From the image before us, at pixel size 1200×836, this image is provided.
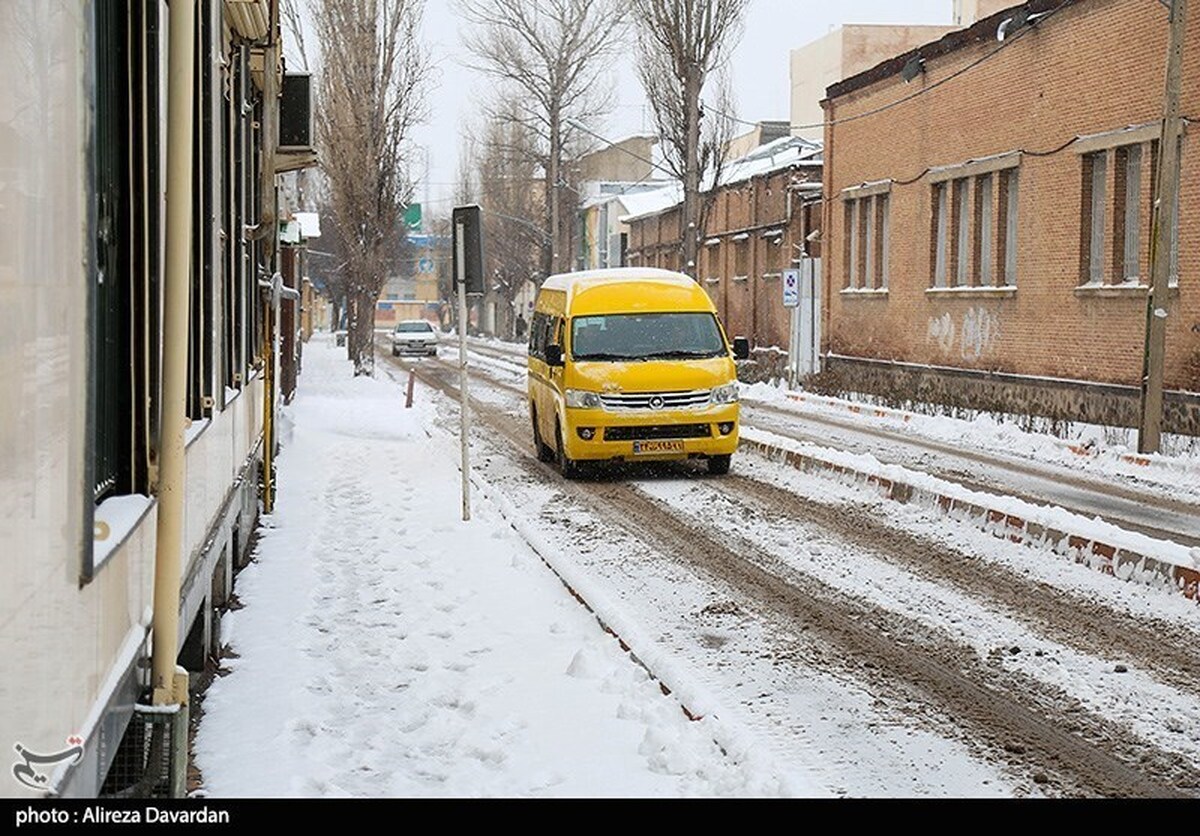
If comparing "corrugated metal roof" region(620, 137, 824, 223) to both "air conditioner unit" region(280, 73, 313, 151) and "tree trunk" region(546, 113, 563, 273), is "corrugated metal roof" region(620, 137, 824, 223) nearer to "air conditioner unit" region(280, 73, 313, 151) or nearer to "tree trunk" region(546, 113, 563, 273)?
"tree trunk" region(546, 113, 563, 273)

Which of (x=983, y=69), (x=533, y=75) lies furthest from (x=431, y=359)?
(x=983, y=69)

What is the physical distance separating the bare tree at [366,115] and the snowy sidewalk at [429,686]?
89.9 feet

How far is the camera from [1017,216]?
1157 inches

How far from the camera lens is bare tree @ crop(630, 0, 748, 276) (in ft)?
132

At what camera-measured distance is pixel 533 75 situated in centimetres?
6150

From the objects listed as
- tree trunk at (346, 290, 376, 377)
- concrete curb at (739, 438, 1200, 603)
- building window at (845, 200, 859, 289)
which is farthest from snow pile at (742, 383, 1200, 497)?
tree trunk at (346, 290, 376, 377)

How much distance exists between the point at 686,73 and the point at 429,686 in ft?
112

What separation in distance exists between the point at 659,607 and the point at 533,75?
2095 inches

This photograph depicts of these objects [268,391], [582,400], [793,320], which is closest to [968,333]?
[793,320]

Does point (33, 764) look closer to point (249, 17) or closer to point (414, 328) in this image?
point (249, 17)

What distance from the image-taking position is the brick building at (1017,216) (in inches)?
961

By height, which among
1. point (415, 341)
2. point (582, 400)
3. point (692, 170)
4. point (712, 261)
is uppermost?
point (692, 170)

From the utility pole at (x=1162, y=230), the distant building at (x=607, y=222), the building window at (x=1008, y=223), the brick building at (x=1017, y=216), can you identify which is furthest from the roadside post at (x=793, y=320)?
the distant building at (x=607, y=222)

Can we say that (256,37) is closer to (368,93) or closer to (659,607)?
(659,607)
